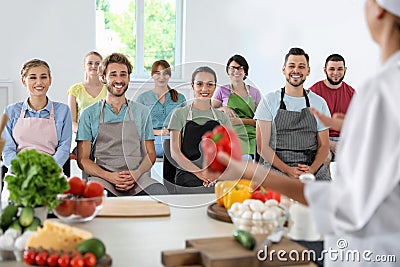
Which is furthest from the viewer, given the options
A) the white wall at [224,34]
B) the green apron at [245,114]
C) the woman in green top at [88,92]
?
the white wall at [224,34]

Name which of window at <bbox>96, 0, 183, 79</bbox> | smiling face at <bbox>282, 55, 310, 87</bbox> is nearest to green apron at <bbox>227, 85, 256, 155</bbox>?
smiling face at <bbox>282, 55, 310, 87</bbox>

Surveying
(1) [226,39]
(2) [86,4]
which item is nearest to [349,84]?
(1) [226,39]

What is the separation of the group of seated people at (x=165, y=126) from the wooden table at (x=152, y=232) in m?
0.25

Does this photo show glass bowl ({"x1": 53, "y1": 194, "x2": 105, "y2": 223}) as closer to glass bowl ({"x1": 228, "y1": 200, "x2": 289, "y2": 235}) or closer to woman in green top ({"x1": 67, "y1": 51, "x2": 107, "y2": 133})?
glass bowl ({"x1": 228, "y1": 200, "x2": 289, "y2": 235})

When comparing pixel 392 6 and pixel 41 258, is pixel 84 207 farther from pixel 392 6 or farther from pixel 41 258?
pixel 392 6

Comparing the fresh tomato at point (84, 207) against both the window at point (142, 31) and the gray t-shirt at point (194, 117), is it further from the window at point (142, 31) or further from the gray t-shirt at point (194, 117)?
the window at point (142, 31)

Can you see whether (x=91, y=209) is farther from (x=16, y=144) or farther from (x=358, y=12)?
(x=358, y=12)

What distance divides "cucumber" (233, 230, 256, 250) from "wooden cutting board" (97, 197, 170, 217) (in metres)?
0.57

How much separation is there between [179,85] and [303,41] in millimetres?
4184

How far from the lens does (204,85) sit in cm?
234

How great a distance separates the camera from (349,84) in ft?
17.7

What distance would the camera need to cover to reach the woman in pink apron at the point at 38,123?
11.4 ft

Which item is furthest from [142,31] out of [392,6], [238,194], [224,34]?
[392,6]

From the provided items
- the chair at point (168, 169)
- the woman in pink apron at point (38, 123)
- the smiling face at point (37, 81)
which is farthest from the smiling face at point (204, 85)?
the smiling face at point (37, 81)
